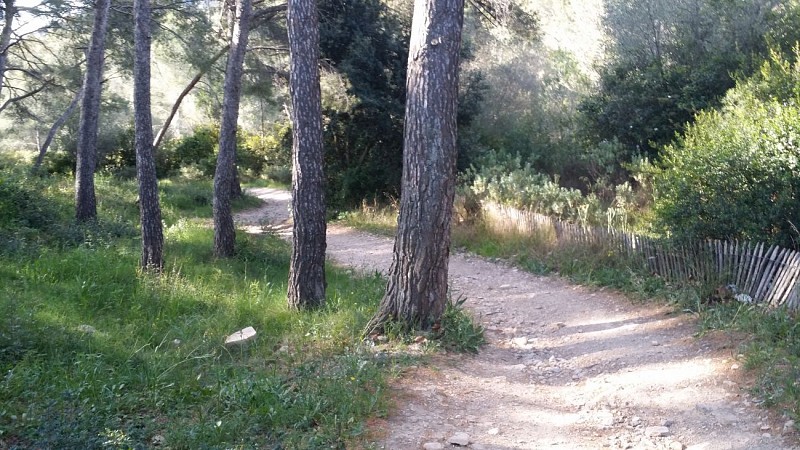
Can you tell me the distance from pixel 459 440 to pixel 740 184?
616 centimetres

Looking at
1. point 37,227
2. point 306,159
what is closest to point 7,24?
point 37,227

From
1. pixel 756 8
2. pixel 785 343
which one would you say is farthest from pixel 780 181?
pixel 756 8

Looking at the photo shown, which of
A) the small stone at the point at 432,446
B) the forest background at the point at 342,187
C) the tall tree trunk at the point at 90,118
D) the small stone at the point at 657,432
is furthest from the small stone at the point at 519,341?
the tall tree trunk at the point at 90,118

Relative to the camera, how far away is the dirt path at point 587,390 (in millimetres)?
5324

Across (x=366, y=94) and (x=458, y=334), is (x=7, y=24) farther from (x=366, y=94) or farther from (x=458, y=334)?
(x=458, y=334)

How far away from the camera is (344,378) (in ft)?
19.4

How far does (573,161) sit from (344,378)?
641 inches

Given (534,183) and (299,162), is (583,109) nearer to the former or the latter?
(534,183)

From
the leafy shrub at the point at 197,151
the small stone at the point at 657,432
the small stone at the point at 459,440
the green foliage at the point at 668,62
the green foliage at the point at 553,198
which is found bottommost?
the small stone at the point at 459,440

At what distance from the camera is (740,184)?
905 cm

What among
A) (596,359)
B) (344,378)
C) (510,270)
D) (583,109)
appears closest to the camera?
(344,378)

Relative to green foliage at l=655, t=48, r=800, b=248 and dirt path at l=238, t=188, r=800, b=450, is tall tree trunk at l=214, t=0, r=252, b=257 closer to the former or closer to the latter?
dirt path at l=238, t=188, r=800, b=450

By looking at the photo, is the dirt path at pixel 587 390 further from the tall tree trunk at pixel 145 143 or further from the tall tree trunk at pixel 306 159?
the tall tree trunk at pixel 145 143

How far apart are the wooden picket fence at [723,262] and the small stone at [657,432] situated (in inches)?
120
